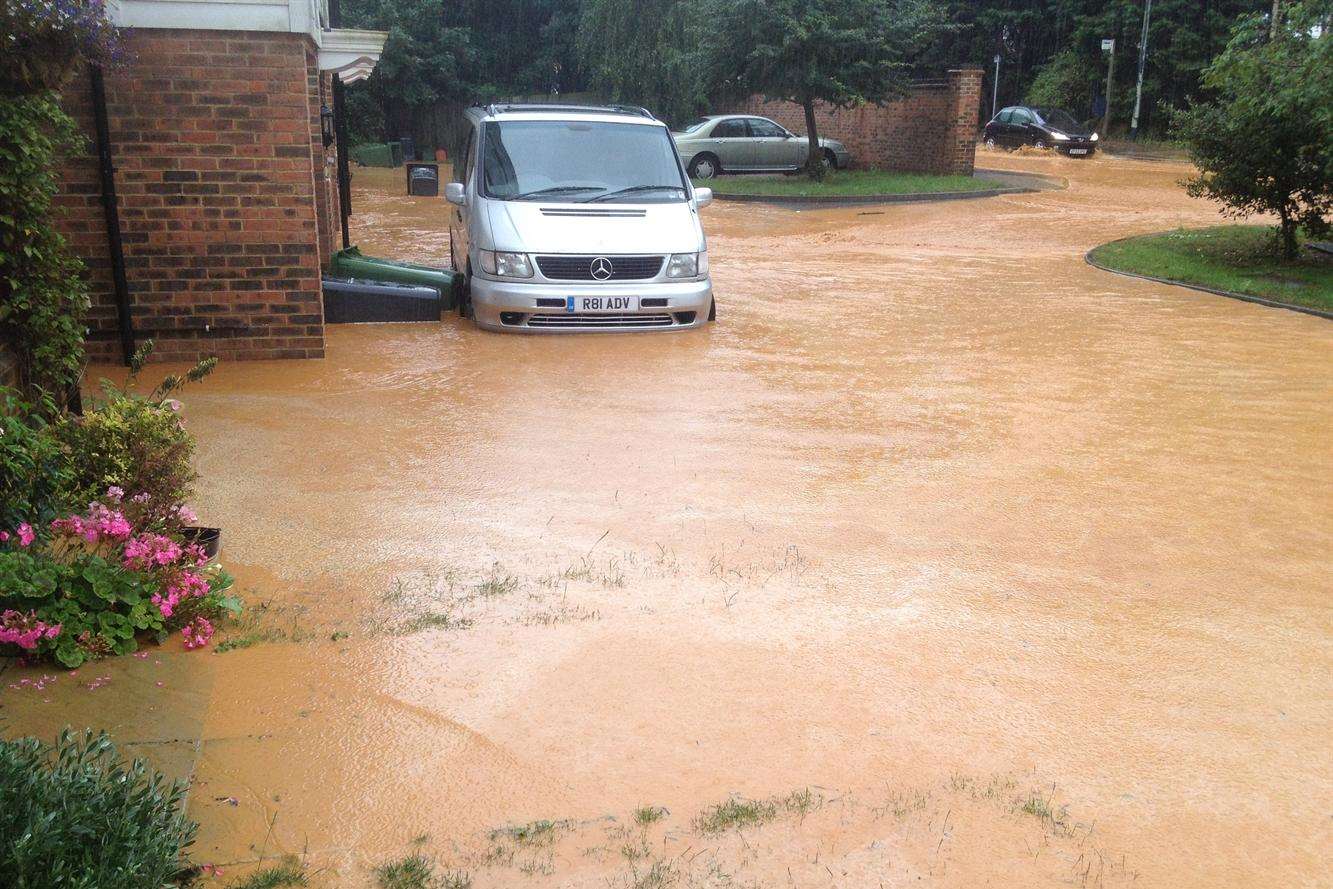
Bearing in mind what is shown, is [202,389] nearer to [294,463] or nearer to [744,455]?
[294,463]

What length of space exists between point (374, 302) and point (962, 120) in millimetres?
20709

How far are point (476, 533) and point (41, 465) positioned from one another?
1.81 metres

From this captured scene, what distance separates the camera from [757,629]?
4.43 m

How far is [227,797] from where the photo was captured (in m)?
3.21

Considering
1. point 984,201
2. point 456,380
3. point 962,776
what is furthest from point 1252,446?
point 984,201

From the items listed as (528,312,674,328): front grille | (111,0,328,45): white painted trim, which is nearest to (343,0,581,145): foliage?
(528,312,674,328): front grille

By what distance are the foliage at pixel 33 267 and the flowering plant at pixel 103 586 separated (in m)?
0.88

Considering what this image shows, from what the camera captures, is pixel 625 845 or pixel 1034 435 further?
pixel 1034 435

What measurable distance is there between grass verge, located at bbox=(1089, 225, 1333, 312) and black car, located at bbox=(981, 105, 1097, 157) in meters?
18.1

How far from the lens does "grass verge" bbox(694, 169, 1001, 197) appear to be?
2431 centimetres

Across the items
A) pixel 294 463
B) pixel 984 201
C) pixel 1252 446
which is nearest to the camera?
pixel 294 463

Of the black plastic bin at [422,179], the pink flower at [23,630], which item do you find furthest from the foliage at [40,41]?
the black plastic bin at [422,179]

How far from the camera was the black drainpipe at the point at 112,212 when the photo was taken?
7.95 m

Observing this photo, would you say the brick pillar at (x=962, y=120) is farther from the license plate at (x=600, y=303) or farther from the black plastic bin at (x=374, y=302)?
the black plastic bin at (x=374, y=302)
